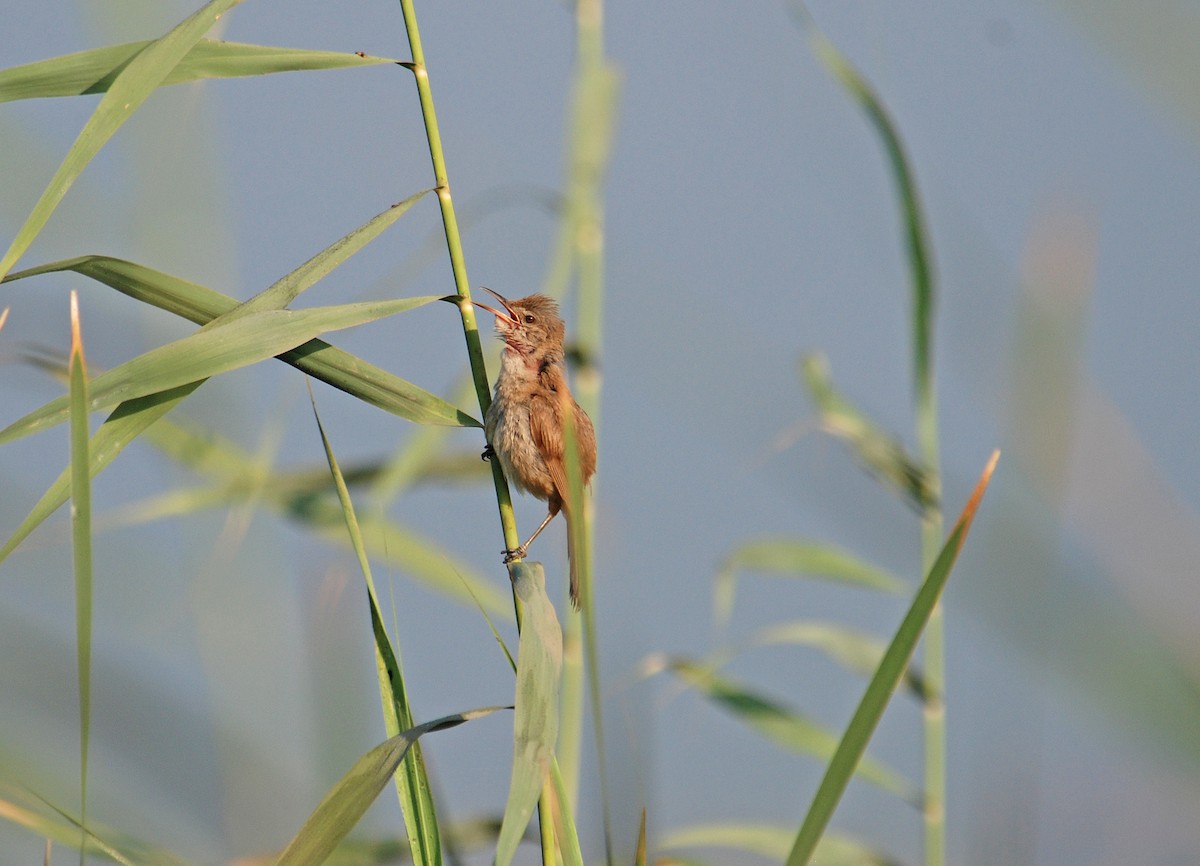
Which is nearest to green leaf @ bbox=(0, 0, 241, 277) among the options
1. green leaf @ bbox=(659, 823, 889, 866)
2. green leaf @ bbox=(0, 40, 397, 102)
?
green leaf @ bbox=(0, 40, 397, 102)

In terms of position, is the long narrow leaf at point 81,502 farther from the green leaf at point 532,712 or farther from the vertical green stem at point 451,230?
the vertical green stem at point 451,230

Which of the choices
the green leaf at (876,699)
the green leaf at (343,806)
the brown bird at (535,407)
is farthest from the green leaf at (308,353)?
the brown bird at (535,407)

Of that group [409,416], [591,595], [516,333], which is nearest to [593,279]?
[516,333]

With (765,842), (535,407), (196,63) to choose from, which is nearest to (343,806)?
(196,63)

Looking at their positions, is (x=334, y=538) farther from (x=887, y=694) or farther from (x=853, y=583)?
(x=887, y=694)

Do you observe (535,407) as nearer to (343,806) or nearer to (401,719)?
(401,719)

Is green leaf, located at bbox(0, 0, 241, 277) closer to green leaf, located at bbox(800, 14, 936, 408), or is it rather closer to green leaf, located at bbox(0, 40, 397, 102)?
green leaf, located at bbox(0, 40, 397, 102)
